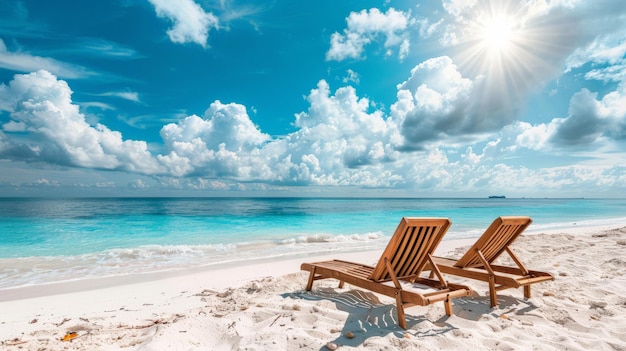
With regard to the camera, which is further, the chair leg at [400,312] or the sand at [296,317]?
the chair leg at [400,312]

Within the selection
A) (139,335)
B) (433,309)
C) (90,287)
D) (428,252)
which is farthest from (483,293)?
(90,287)

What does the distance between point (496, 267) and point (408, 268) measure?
212cm

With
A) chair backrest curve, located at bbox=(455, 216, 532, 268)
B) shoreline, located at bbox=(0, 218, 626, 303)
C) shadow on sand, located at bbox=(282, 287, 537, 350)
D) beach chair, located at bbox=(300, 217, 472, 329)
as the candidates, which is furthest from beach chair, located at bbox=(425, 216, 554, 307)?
shoreline, located at bbox=(0, 218, 626, 303)

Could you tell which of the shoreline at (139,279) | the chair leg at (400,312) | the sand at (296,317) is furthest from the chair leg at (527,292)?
the shoreline at (139,279)

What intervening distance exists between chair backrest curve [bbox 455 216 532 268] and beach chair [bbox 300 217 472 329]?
96cm

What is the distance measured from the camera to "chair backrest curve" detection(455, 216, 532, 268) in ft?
15.0

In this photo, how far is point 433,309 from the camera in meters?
4.19

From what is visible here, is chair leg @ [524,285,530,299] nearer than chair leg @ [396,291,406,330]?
No

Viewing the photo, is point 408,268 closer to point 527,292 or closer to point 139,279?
point 527,292

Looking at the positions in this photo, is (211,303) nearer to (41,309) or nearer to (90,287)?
(41,309)

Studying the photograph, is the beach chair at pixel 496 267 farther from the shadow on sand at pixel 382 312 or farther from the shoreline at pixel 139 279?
the shoreline at pixel 139 279

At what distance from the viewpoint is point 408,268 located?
4164 mm

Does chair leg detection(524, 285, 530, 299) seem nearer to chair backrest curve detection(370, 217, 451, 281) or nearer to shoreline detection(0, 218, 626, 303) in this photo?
chair backrest curve detection(370, 217, 451, 281)

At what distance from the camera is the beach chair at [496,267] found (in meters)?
4.43
